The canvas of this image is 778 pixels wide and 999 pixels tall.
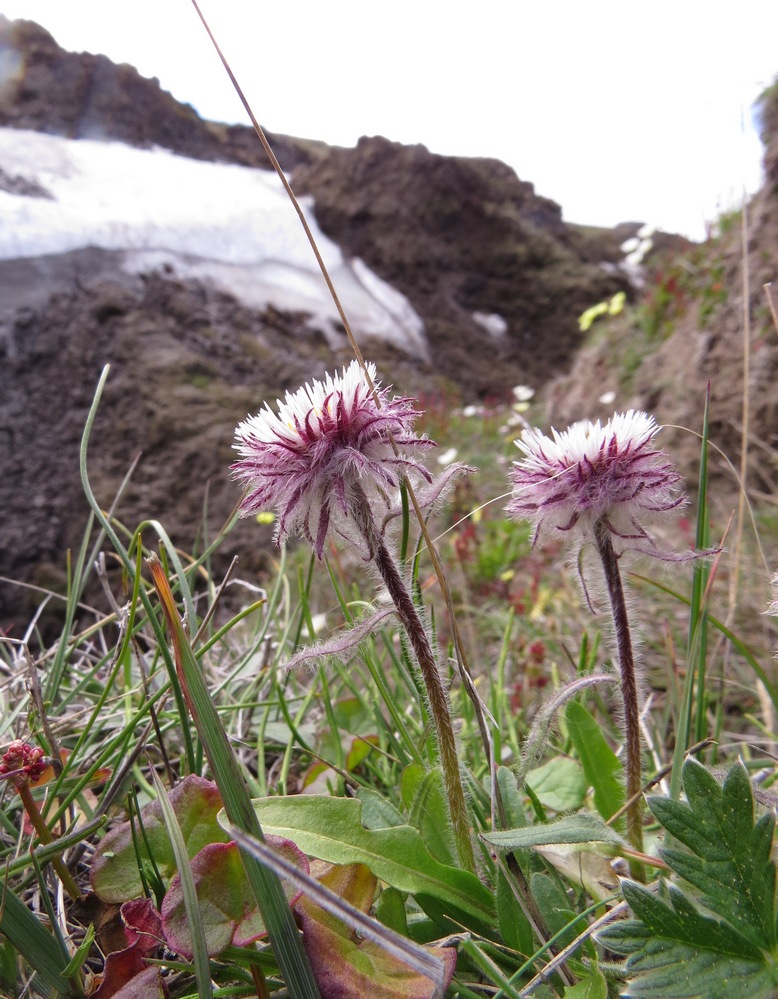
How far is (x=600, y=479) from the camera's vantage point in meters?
0.94

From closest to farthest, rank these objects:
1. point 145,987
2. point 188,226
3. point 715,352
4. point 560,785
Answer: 1. point 145,987
2. point 560,785
3. point 715,352
4. point 188,226

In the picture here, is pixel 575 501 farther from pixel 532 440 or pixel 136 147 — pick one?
pixel 136 147

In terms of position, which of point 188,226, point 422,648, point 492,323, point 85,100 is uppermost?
point 85,100

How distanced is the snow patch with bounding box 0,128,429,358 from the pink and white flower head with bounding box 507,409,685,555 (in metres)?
8.27

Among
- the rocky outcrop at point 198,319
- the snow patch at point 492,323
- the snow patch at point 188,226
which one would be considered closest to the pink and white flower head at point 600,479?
the rocky outcrop at point 198,319

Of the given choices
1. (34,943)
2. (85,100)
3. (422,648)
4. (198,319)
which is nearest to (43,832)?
(34,943)

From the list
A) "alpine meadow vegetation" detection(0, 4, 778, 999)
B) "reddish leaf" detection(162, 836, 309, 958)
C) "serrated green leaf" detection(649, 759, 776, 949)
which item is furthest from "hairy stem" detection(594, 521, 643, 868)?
"reddish leaf" detection(162, 836, 309, 958)

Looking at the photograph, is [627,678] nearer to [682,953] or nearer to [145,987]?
[682,953]

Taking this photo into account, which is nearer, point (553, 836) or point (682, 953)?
point (682, 953)

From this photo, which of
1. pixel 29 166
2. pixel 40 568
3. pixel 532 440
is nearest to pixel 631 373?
pixel 40 568

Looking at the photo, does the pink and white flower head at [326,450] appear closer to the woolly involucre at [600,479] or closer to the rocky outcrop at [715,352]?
the woolly involucre at [600,479]

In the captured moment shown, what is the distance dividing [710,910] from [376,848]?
41 centimetres

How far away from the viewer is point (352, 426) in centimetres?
89

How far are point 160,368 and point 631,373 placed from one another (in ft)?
16.0
